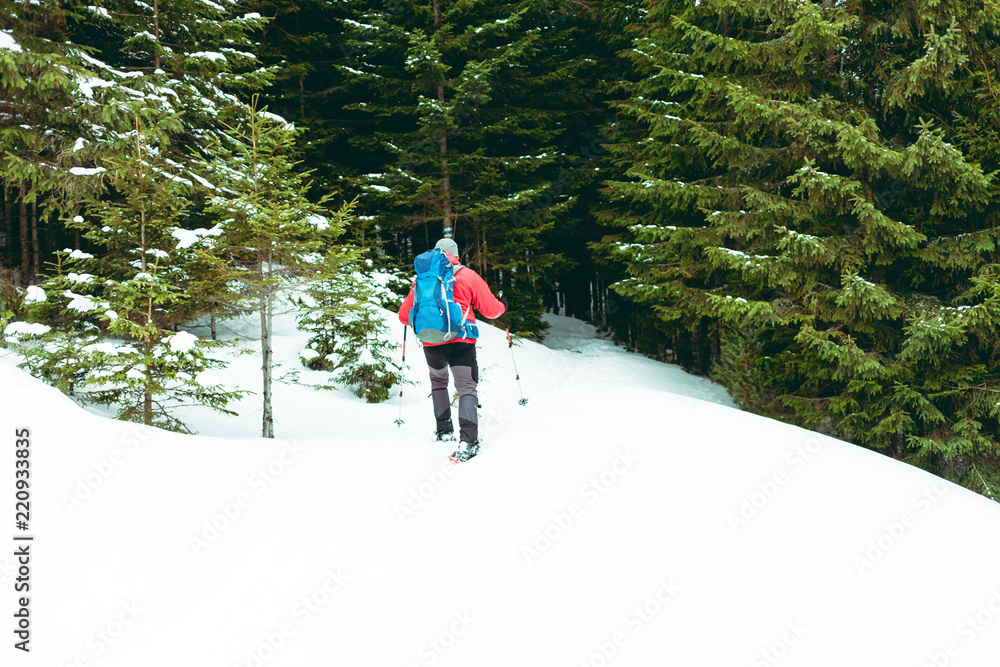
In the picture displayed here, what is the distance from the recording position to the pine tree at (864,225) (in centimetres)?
825

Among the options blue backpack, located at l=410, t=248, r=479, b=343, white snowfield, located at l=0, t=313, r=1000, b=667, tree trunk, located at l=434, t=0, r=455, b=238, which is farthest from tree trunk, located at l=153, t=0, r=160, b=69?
blue backpack, located at l=410, t=248, r=479, b=343

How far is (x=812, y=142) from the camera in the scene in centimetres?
906

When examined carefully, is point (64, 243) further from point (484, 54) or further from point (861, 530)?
point (861, 530)

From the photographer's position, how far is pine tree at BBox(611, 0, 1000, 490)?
27.1 ft

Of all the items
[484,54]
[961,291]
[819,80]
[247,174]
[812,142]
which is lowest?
[961,291]

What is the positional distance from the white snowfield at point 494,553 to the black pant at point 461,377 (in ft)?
1.02

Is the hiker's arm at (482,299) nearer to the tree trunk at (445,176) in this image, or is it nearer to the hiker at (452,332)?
the hiker at (452,332)

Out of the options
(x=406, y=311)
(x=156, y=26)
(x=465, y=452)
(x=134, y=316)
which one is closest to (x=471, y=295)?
(x=406, y=311)

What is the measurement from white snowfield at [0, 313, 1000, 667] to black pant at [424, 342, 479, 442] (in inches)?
12.2

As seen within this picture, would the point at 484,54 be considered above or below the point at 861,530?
above

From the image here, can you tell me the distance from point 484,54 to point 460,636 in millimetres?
15588

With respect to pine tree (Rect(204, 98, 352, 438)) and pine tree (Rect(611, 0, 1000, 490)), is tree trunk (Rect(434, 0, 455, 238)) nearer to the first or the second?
pine tree (Rect(611, 0, 1000, 490))

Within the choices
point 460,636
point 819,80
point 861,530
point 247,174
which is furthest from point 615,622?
point 819,80

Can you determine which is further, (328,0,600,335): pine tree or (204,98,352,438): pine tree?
(328,0,600,335): pine tree
